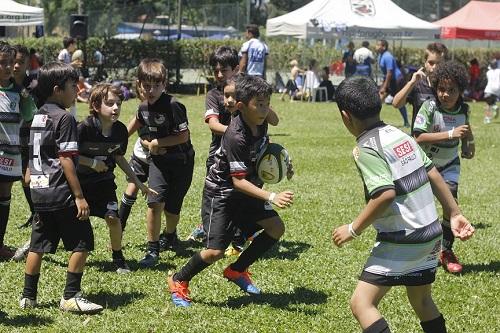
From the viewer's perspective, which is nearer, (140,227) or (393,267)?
(393,267)

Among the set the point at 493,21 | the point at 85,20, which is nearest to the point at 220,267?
the point at 85,20

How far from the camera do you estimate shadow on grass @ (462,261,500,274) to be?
687cm

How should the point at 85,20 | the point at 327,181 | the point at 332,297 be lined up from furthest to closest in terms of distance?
the point at 85,20 < the point at 327,181 < the point at 332,297

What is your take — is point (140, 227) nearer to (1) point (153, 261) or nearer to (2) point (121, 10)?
(1) point (153, 261)

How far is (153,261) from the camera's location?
6902mm

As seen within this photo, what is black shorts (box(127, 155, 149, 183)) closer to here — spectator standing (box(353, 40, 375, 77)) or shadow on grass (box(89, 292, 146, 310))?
shadow on grass (box(89, 292, 146, 310))

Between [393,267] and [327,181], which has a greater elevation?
[393,267]

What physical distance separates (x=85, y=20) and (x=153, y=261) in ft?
69.6

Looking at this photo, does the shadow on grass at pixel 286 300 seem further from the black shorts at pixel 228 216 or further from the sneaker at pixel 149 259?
the sneaker at pixel 149 259

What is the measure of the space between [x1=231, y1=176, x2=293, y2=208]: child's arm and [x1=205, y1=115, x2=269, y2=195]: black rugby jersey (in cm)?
6

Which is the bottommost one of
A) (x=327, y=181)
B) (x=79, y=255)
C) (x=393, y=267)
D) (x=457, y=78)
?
(x=327, y=181)

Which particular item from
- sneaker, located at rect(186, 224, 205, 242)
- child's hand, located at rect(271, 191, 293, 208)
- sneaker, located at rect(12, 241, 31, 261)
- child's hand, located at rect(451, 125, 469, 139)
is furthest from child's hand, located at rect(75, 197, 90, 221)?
child's hand, located at rect(451, 125, 469, 139)

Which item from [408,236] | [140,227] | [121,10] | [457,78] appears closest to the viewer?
[408,236]

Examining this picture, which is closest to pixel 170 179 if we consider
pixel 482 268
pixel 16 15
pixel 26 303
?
pixel 26 303
